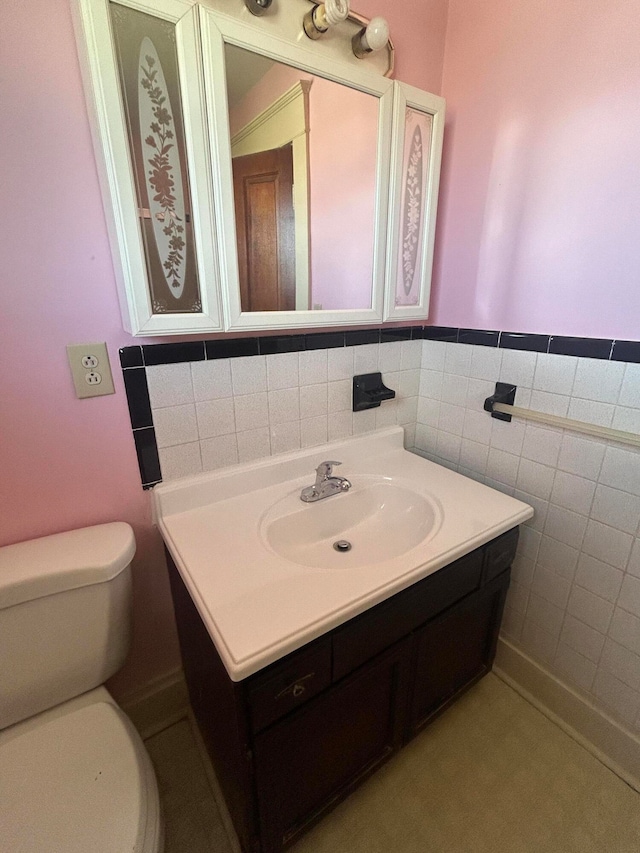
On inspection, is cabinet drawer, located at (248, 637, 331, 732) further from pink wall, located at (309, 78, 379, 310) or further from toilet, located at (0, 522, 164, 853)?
pink wall, located at (309, 78, 379, 310)

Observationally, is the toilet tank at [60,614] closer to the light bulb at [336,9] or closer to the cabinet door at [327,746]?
the cabinet door at [327,746]

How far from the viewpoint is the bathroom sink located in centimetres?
105

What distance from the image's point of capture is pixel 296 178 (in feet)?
3.21

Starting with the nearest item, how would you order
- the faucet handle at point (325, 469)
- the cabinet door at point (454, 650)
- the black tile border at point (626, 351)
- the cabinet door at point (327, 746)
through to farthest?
the cabinet door at point (327, 746) < the black tile border at point (626, 351) < the cabinet door at point (454, 650) < the faucet handle at point (325, 469)

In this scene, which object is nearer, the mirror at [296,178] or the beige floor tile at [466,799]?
the mirror at [296,178]

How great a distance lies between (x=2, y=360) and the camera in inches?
31.4

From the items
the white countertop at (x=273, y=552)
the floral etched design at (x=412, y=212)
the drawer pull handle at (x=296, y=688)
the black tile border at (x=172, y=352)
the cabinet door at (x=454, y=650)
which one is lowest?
the cabinet door at (x=454, y=650)

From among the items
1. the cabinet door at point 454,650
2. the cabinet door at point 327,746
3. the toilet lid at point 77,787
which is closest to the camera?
the toilet lid at point 77,787

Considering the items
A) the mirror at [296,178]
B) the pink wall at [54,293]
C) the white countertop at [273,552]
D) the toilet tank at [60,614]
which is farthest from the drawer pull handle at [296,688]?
the mirror at [296,178]

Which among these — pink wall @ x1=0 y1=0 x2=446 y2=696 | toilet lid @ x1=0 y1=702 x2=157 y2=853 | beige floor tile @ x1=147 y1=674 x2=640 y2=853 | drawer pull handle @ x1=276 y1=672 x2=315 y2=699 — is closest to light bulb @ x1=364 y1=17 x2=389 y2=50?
pink wall @ x1=0 y1=0 x2=446 y2=696

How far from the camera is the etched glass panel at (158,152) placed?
71 cm

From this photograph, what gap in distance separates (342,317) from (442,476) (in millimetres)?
618

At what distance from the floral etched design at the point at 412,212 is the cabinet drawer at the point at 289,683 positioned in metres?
1.03

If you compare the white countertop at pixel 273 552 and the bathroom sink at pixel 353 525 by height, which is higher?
the white countertop at pixel 273 552
